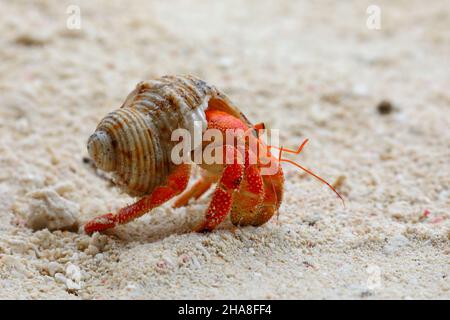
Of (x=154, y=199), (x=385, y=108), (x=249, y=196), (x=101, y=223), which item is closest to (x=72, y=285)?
(x=101, y=223)

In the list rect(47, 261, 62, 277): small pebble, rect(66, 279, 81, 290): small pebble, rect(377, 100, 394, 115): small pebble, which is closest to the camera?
rect(66, 279, 81, 290): small pebble

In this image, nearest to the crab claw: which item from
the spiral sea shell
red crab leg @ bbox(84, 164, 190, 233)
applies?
red crab leg @ bbox(84, 164, 190, 233)

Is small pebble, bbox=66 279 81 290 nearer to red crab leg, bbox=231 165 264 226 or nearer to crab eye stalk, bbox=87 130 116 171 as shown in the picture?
crab eye stalk, bbox=87 130 116 171

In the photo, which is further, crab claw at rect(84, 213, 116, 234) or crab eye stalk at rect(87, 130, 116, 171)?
crab claw at rect(84, 213, 116, 234)

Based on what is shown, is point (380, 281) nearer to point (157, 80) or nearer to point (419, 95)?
point (157, 80)

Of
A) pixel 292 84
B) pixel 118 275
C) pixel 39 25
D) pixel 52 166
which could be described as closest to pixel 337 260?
pixel 118 275

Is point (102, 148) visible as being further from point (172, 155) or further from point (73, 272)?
point (73, 272)

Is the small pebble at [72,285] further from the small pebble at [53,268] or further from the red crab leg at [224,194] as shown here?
the red crab leg at [224,194]
